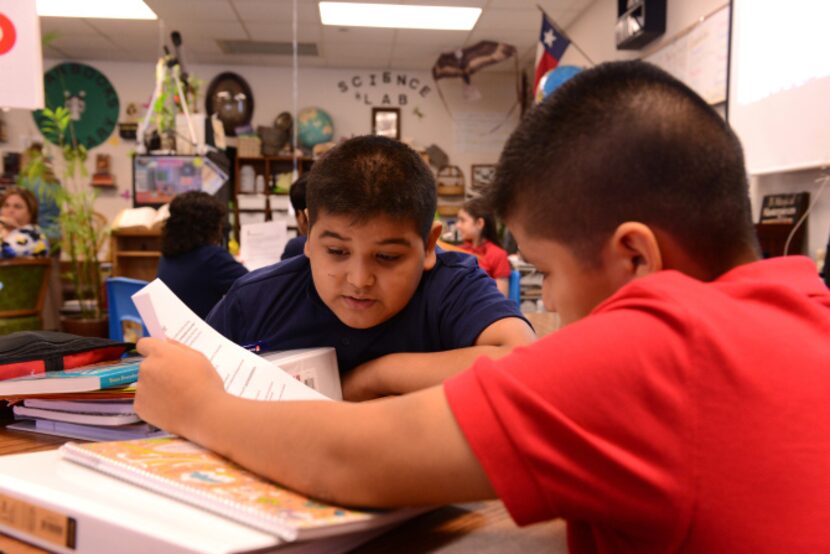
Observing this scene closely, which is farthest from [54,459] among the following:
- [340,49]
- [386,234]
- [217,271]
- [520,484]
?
[340,49]

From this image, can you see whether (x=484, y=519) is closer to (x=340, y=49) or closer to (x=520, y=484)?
(x=520, y=484)

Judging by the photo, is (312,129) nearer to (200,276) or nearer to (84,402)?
(200,276)

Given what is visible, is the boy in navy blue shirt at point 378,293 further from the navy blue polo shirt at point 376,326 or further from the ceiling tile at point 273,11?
the ceiling tile at point 273,11

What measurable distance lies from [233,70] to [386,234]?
24.5ft

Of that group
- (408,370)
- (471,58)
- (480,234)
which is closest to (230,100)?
(471,58)

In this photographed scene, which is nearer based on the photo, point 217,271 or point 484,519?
point 484,519

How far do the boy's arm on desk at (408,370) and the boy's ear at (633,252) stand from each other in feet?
1.35

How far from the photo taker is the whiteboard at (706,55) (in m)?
3.72

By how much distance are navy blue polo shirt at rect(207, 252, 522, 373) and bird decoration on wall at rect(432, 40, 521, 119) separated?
5848mm

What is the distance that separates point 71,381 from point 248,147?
6.98 m

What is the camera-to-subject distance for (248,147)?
24.4 ft

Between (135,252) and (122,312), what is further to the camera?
(135,252)

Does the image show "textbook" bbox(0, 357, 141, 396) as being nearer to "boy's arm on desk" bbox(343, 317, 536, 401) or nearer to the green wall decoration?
"boy's arm on desk" bbox(343, 317, 536, 401)

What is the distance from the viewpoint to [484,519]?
59cm
